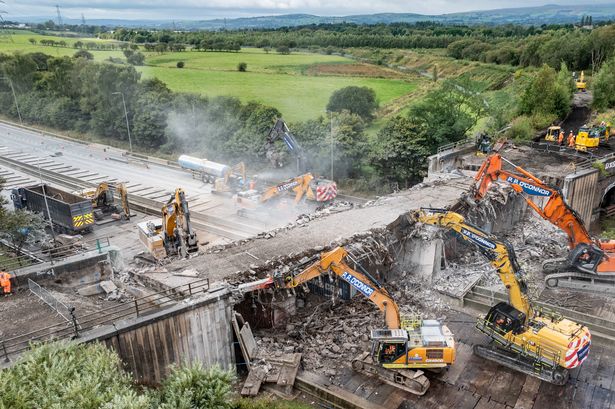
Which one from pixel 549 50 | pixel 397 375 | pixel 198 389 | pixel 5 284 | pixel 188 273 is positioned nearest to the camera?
pixel 198 389

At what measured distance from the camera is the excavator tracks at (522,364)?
15.0m

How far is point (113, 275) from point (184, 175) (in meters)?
29.1

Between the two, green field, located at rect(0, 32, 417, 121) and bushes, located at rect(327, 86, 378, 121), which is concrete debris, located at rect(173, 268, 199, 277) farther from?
bushes, located at rect(327, 86, 378, 121)

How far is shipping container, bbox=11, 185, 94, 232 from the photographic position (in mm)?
31078

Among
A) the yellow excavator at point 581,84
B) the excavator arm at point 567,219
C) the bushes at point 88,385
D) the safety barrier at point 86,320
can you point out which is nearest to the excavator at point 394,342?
the safety barrier at point 86,320

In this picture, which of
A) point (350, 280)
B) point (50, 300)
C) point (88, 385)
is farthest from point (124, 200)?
point (88, 385)

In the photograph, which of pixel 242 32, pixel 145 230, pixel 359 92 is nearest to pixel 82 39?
pixel 242 32

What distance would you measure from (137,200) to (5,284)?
22.7 metres

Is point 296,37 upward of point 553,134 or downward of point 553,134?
upward

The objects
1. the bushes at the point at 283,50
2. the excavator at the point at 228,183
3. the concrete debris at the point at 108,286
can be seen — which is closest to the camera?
the concrete debris at the point at 108,286

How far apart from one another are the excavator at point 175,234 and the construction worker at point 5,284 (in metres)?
7.89

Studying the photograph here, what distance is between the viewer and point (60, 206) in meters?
31.4

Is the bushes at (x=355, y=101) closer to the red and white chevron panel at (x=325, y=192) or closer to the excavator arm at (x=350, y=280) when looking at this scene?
the red and white chevron panel at (x=325, y=192)

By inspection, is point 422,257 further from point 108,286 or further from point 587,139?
point 587,139
